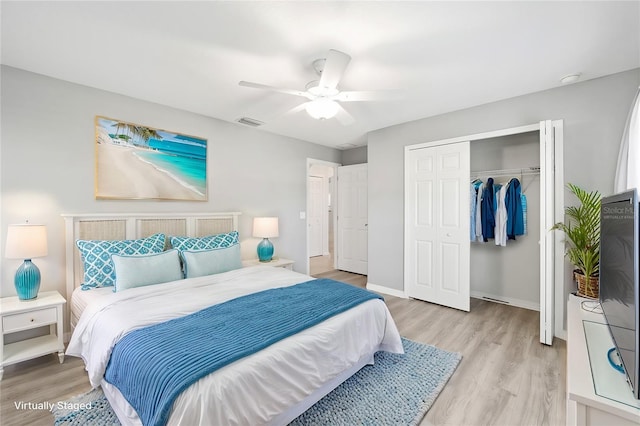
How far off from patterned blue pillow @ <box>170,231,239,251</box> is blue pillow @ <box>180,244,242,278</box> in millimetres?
180

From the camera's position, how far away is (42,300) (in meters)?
2.29

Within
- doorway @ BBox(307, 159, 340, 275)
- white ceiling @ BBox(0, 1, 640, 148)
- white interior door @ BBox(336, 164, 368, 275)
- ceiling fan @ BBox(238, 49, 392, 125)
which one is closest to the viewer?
white ceiling @ BBox(0, 1, 640, 148)

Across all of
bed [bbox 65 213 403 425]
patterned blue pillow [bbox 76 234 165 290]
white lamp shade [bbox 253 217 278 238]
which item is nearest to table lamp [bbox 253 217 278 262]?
white lamp shade [bbox 253 217 278 238]

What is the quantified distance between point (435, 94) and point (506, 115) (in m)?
0.89

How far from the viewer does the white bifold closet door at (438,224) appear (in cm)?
349

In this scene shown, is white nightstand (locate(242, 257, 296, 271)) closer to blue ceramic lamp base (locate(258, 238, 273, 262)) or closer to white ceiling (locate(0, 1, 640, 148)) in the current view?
blue ceramic lamp base (locate(258, 238, 273, 262))

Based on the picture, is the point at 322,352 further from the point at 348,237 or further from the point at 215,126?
the point at 348,237

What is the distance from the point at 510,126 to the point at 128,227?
14.1 ft

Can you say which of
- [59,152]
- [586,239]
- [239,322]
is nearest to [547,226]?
[586,239]

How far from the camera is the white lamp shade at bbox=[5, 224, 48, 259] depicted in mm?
2168

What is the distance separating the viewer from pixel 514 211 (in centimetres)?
354

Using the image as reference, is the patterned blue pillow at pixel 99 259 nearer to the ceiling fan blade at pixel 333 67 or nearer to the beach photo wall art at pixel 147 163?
the beach photo wall art at pixel 147 163

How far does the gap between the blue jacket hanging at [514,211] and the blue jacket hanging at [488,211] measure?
175 millimetres

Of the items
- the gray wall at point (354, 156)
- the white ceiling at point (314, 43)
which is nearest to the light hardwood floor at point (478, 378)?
the white ceiling at point (314, 43)
